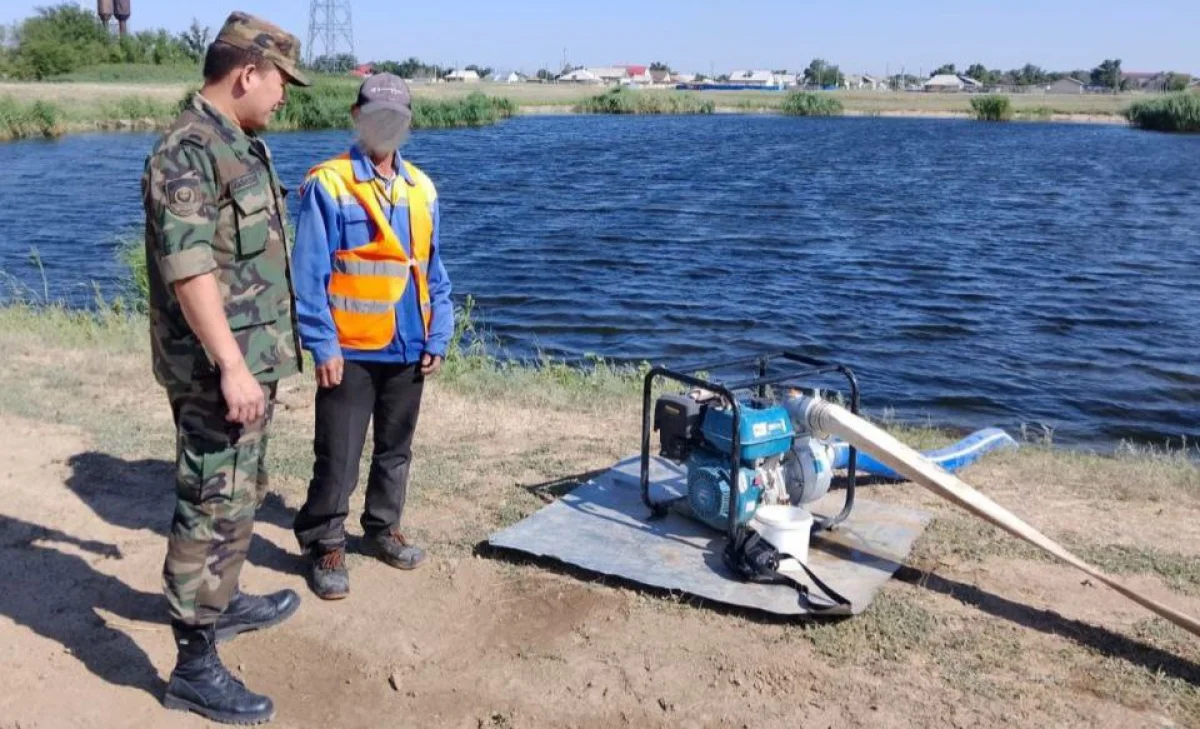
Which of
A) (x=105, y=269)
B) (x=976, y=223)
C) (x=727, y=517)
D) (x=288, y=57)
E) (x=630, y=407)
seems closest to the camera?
(x=288, y=57)

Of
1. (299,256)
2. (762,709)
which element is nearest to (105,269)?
(299,256)

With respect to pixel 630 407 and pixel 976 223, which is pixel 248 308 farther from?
pixel 976 223

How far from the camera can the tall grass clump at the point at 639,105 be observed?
259 ft

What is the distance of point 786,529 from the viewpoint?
462cm

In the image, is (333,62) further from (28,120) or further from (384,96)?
(384,96)

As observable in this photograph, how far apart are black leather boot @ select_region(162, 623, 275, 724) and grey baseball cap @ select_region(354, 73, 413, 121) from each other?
6.36ft

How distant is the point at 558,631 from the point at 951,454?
304 cm

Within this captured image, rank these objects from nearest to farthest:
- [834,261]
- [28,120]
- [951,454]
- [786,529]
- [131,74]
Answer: [786,529] → [951,454] → [834,261] → [28,120] → [131,74]

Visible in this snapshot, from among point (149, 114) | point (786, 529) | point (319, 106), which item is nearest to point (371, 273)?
point (786, 529)

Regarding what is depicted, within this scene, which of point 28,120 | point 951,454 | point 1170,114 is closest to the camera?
point 951,454

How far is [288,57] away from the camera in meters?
3.50

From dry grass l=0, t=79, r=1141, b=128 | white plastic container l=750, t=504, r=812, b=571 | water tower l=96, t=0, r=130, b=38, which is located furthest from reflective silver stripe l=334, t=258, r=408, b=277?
water tower l=96, t=0, r=130, b=38

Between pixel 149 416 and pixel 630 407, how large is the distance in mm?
3047

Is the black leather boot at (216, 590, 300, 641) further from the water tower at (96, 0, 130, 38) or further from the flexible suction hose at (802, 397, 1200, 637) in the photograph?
the water tower at (96, 0, 130, 38)
